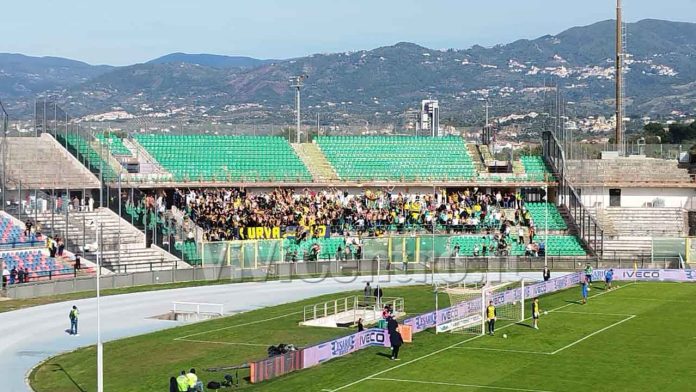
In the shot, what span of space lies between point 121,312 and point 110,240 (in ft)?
42.7

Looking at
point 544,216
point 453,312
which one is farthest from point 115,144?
point 453,312

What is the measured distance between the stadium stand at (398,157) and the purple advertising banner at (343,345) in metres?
42.3

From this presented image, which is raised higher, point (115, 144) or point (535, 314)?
point (115, 144)

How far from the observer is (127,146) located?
78438 mm

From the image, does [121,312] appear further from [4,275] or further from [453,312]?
[453,312]

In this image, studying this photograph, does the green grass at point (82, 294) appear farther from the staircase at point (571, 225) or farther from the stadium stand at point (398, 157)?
the staircase at point (571, 225)

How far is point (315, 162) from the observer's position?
84.8 meters

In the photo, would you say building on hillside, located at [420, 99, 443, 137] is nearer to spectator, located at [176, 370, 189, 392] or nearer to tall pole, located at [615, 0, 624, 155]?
tall pole, located at [615, 0, 624, 155]

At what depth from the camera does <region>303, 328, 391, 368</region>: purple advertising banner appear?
37031mm

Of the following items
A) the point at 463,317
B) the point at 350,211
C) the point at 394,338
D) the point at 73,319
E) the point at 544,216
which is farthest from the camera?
the point at 544,216

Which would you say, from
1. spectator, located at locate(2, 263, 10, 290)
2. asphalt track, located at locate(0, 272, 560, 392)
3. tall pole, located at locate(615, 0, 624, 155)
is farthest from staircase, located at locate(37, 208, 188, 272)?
tall pole, located at locate(615, 0, 624, 155)

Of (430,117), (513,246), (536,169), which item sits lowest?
(513,246)

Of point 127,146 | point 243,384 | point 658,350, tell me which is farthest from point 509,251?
point 243,384

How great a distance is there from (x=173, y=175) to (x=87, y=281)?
17.9 metres
